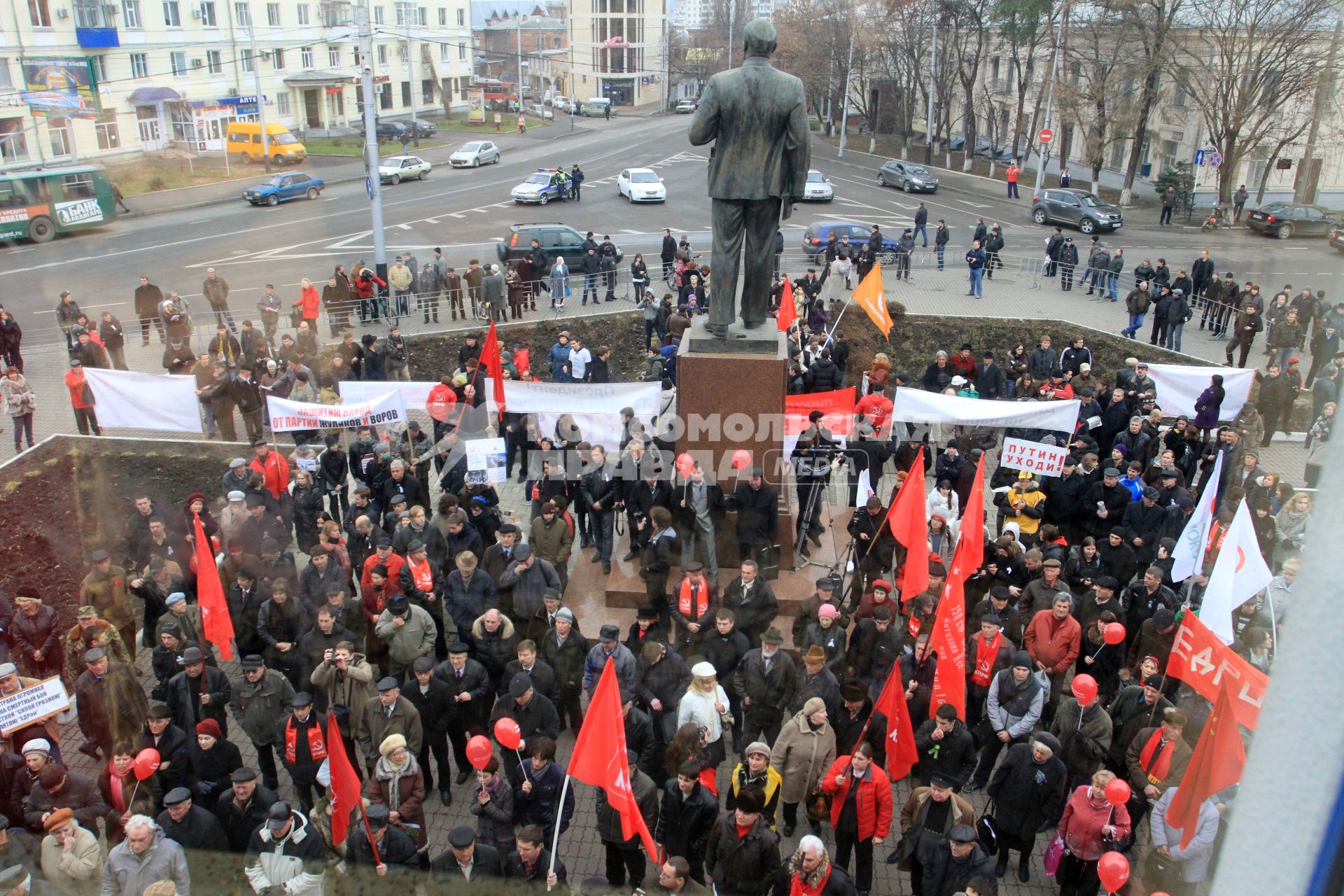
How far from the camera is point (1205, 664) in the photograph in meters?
7.46

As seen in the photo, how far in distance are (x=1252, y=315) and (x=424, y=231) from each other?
2400 centimetres

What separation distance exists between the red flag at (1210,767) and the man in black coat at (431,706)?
17.0ft

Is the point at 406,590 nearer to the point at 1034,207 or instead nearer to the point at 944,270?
the point at 944,270

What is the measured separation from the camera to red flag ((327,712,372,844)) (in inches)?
282

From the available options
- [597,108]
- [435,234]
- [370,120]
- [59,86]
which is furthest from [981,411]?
[597,108]

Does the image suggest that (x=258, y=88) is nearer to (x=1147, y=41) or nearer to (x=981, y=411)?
(x=1147, y=41)

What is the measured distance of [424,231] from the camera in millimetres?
33844

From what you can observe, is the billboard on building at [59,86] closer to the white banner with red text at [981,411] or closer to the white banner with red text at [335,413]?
the white banner with red text at [335,413]

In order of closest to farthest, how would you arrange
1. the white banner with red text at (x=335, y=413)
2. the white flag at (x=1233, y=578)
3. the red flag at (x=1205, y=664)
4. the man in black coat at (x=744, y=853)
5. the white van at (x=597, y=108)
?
the man in black coat at (x=744, y=853) → the red flag at (x=1205, y=664) → the white flag at (x=1233, y=578) → the white banner with red text at (x=335, y=413) → the white van at (x=597, y=108)

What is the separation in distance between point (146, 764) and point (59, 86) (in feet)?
143

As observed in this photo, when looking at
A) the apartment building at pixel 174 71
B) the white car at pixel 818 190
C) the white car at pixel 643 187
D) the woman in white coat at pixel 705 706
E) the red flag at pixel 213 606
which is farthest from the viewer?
the apartment building at pixel 174 71

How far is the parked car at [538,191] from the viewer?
3834 cm

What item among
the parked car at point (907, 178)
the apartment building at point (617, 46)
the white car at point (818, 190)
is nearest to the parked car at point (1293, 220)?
the parked car at point (907, 178)

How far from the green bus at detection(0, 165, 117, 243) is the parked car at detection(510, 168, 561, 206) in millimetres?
13355
